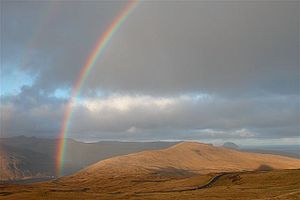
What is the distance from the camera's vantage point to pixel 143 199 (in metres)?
141

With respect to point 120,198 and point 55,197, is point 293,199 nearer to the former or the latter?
point 120,198

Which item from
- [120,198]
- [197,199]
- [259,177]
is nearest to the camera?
[197,199]

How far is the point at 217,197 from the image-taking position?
129m

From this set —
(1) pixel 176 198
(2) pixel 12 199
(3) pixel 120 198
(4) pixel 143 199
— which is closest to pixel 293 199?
(1) pixel 176 198

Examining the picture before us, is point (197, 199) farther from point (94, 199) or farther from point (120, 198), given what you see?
A: point (94, 199)

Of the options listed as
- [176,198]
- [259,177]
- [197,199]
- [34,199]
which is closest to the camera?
[197,199]

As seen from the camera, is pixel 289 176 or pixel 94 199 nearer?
pixel 94 199

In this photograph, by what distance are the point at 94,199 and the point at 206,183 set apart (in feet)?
211

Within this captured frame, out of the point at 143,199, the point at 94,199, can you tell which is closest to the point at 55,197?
the point at 94,199

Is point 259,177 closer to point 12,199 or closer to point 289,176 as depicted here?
point 289,176

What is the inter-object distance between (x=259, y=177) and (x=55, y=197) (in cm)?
9540

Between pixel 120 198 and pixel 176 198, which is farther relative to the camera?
pixel 120 198

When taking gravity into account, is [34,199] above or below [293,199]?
below

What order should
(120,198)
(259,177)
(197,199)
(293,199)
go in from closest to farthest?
(293,199) < (197,199) < (120,198) < (259,177)
